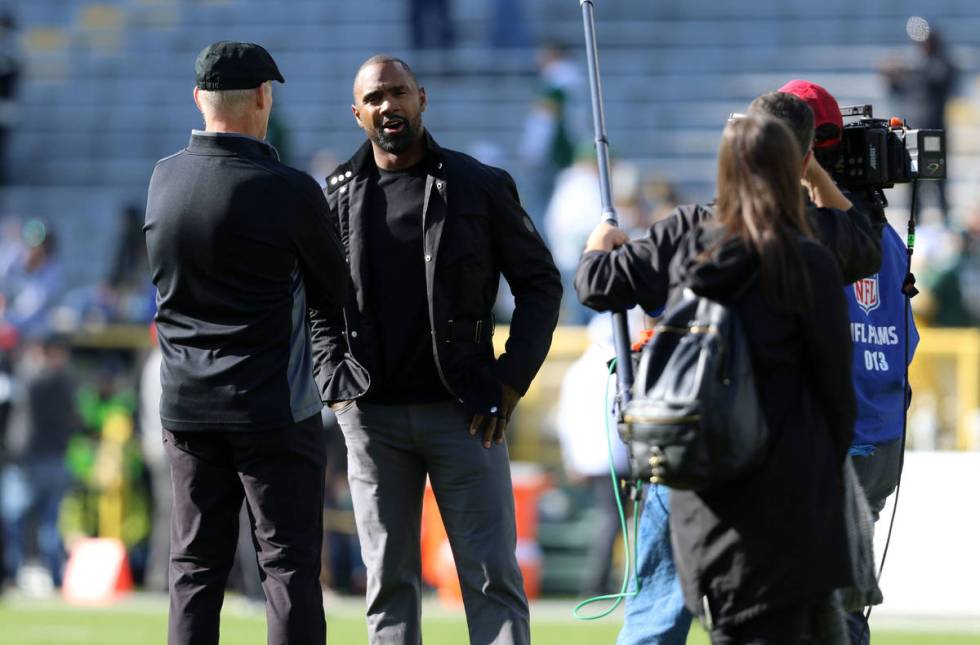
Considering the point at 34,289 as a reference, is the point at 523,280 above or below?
above

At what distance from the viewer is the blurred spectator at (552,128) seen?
1638 centimetres

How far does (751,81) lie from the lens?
19609 millimetres

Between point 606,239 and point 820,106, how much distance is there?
0.83 meters

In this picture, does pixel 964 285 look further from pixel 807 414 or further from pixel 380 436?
pixel 807 414

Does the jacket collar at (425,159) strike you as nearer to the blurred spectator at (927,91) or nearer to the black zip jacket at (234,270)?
the black zip jacket at (234,270)

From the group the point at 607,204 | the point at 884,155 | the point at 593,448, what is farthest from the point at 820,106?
the point at 593,448

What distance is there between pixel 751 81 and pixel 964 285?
6.36 m

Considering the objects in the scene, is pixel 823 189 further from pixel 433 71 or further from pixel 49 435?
pixel 433 71

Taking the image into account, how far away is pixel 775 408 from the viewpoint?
13.7 feet

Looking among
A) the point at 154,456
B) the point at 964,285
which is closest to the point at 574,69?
the point at 964,285

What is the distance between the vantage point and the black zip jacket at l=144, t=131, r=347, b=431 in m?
5.11

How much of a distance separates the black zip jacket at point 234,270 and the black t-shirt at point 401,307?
31 centimetres

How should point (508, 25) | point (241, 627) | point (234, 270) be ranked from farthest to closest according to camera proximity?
point (508, 25)
point (241, 627)
point (234, 270)

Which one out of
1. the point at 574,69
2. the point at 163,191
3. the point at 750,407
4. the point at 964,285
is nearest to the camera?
the point at 750,407
